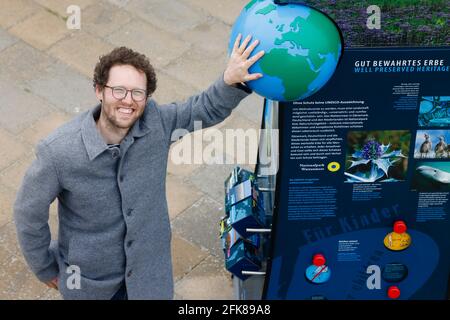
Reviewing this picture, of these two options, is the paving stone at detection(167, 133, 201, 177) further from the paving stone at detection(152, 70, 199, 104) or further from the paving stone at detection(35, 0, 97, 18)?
the paving stone at detection(35, 0, 97, 18)

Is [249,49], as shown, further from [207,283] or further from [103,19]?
[103,19]

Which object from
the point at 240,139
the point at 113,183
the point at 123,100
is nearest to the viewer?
the point at 123,100

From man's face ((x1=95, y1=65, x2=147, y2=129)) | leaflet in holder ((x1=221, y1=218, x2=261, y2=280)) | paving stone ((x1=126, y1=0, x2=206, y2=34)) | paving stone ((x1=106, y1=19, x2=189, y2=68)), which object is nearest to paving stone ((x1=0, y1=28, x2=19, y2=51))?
paving stone ((x1=106, y1=19, x2=189, y2=68))

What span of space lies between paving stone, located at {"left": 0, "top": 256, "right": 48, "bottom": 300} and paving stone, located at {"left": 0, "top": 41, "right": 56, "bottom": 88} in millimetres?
1831

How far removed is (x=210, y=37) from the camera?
7234 millimetres

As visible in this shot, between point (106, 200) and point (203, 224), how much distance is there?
1976mm

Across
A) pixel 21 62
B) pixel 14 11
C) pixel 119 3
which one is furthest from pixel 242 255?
pixel 14 11

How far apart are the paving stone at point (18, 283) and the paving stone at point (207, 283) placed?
0.86 meters

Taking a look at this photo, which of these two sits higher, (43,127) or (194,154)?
(43,127)

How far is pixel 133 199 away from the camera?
3.92 m

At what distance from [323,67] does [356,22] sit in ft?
1.02

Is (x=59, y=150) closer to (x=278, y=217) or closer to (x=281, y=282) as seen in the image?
(x=278, y=217)

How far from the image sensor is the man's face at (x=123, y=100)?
12.2 feet

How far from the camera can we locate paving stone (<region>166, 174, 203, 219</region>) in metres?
5.90
